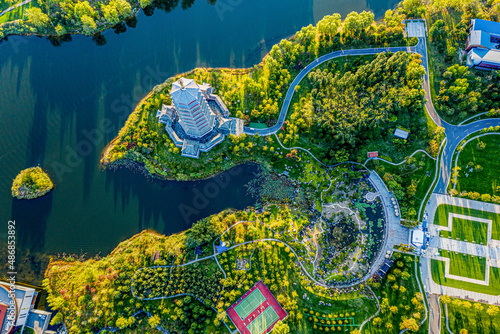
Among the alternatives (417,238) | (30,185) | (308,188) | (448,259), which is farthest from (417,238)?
(30,185)

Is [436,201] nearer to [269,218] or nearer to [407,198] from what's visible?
[407,198]

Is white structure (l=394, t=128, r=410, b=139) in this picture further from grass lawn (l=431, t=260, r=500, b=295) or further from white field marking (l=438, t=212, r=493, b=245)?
grass lawn (l=431, t=260, r=500, b=295)

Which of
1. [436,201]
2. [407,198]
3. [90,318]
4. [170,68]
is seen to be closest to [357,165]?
[407,198]

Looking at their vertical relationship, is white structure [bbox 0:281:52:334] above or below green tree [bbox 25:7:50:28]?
below

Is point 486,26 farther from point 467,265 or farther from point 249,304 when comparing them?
point 249,304

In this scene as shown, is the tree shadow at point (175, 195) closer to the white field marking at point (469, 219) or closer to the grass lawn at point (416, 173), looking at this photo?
the grass lawn at point (416, 173)

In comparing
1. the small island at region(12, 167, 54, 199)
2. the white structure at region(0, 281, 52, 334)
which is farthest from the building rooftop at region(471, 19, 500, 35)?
the white structure at region(0, 281, 52, 334)

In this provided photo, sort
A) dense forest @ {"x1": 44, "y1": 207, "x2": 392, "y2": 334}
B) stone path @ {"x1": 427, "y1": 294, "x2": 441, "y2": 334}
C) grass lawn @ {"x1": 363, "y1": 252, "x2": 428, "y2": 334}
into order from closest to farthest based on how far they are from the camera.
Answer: stone path @ {"x1": 427, "y1": 294, "x2": 441, "y2": 334}, grass lawn @ {"x1": 363, "y1": 252, "x2": 428, "y2": 334}, dense forest @ {"x1": 44, "y1": 207, "x2": 392, "y2": 334}
